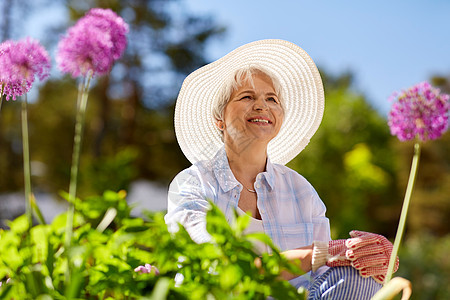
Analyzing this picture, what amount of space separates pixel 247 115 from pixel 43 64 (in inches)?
28.6

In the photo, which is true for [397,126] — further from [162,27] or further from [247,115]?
[162,27]

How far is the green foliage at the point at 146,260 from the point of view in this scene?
597mm

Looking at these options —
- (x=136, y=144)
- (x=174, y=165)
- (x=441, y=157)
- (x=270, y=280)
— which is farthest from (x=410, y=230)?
(x=270, y=280)

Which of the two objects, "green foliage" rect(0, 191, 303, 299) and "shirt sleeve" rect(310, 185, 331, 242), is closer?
"green foliage" rect(0, 191, 303, 299)

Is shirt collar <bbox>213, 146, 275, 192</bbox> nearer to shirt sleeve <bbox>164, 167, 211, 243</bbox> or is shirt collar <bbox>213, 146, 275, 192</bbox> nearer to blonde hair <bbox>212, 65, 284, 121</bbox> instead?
shirt sleeve <bbox>164, 167, 211, 243</bbox>

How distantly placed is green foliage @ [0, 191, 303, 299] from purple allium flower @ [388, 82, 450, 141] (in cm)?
62

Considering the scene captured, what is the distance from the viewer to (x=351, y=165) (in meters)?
9.05

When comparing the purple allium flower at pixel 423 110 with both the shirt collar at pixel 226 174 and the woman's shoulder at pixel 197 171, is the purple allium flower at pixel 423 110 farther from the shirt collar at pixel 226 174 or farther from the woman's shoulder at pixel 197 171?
the woman's shoulder at pixel 197 171

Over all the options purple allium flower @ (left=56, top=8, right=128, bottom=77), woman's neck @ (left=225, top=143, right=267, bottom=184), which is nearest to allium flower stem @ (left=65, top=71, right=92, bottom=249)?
purple allium flower @ (left=56, top=8, right=128, bottom=77)

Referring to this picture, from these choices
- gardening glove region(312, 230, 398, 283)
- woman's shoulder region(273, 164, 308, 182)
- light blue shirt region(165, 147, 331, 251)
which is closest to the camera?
gardening glove region(312, 230, 398, 283)

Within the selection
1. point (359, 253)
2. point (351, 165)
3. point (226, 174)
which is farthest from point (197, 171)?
point (351, 165)

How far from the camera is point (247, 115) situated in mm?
1445

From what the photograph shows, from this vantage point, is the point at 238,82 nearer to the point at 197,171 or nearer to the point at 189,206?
the point at 197,171

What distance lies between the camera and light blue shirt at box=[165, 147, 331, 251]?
1.32 meters
